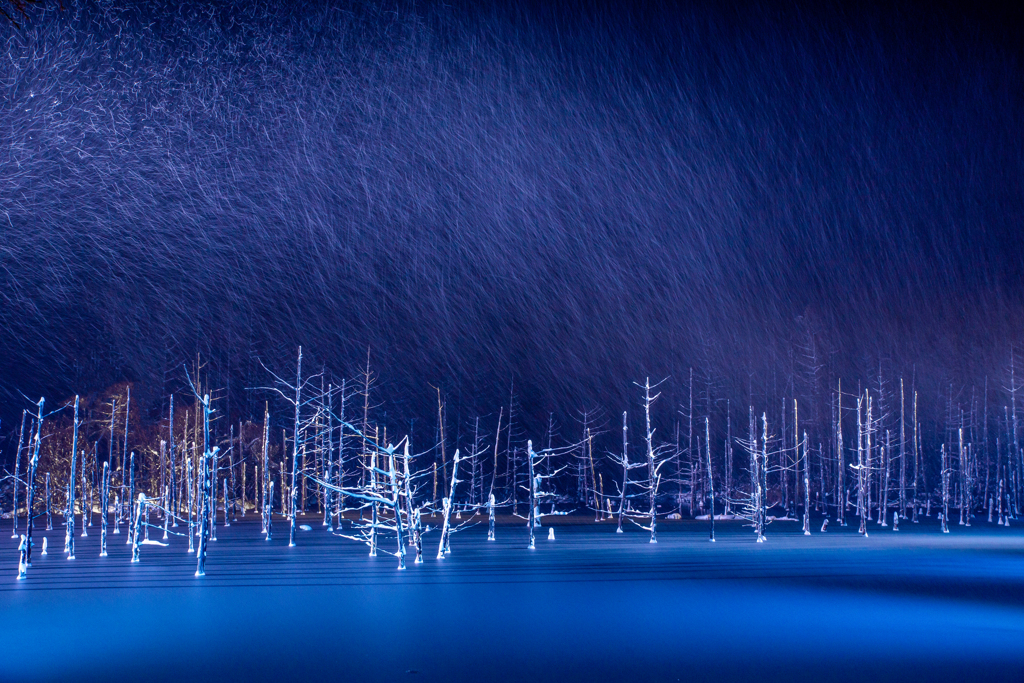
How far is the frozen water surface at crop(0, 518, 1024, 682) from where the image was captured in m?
10.6

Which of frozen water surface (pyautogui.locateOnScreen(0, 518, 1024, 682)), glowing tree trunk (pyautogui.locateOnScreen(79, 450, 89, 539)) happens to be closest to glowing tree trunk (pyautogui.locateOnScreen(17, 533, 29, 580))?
frozen water surface (pyautogui.locateOnScreen(0, 518, 1024, 682))

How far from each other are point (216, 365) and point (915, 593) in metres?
61.4

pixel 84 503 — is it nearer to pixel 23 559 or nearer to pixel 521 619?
pixel 23 559

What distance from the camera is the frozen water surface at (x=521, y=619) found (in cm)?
1059

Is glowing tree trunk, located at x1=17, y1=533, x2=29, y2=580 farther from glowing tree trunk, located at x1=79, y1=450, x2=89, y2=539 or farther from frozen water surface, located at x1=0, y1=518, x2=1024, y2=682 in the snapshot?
glowing tree trunk, located at x1=79, y1=450, x2=89, y2=539

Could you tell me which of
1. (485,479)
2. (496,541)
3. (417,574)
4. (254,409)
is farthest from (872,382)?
(417,574)

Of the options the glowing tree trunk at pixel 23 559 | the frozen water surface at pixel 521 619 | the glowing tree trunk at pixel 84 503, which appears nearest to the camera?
the frozen water surface at pixel 521 619

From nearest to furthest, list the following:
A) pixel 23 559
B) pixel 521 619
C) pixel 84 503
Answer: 1. pixel 521 619
2. pixel 23 559
3. pixel 84 503

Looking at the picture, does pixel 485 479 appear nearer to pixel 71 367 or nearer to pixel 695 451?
pixel 695 451

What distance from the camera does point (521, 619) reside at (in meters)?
14.6

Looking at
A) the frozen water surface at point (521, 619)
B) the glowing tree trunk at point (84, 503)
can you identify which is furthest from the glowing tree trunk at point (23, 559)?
the glowing tree trunk at point (84, 503)

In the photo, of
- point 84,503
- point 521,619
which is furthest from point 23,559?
point 84,503

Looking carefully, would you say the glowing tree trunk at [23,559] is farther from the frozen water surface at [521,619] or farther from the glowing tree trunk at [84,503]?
the glowing tree trunk at [84,503]

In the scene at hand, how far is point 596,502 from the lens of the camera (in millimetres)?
65375
